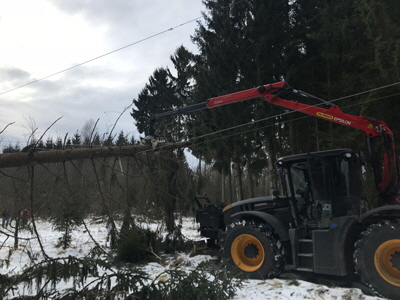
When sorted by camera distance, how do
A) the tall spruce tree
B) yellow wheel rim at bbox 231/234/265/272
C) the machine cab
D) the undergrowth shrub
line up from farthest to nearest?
the tall spruce tree < yellow wheel rim at bbox 231/234/265/272 < the machine cab < the undergrowth shrub

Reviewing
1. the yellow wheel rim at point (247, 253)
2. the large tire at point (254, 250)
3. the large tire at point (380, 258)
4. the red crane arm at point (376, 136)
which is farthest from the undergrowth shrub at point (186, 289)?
the red crane arm at point (376, 136)

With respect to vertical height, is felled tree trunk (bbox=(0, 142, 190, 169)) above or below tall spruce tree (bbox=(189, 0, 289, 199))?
below

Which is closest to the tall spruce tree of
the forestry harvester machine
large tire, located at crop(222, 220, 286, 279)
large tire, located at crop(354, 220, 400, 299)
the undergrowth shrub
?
the forestry harvester machine

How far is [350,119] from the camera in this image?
6.15 m

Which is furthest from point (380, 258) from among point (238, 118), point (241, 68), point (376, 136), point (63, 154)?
point (241, 68)

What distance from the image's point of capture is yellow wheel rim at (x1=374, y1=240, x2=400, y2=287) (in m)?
4.58

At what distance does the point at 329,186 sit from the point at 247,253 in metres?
1.96

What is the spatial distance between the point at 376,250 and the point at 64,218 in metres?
8.50

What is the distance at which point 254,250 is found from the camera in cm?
618

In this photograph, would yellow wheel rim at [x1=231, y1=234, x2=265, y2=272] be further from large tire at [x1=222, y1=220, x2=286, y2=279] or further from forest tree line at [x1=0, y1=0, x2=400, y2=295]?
forest tree line at [x1=0, y1=0, x2=400, y2=295]

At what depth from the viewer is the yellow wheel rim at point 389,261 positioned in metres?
4.58

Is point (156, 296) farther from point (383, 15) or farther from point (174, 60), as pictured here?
point (174, 60)

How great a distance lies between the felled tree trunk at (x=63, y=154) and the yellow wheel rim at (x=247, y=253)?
248 centimetres

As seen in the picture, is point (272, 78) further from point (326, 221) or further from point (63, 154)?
point (63, 154)
